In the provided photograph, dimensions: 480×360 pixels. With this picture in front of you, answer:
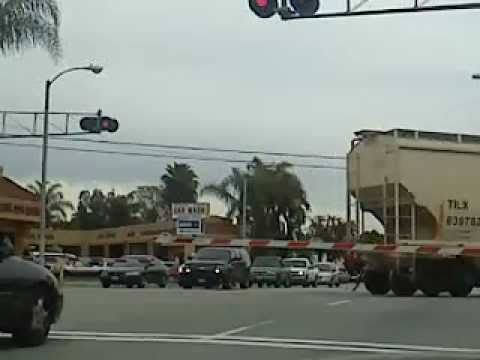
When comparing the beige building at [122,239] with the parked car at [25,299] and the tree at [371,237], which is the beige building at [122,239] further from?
the parked car at [25,299]

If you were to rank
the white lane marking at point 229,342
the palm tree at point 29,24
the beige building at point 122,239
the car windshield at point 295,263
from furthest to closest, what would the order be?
the beige building at point 122,239, the car windshield at point 295,263, the palm tree at point 29,24, the white lane marking at point 229,342

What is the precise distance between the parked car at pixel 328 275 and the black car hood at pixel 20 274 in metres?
41.1

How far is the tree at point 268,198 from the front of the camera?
78.2 m

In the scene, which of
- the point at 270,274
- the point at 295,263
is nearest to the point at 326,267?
the point at 295,263

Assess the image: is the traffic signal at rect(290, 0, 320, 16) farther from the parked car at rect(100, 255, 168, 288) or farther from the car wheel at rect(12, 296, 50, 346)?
the parked car at rect(100, 255, 168, 288)

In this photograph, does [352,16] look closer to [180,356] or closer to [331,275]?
[180,356]

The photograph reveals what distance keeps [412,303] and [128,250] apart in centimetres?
5825

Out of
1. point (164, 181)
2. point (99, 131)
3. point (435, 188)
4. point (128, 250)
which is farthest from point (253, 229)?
point (435, 188)

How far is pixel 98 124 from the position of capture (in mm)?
35281

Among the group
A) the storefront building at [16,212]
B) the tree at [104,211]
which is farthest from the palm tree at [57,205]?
the storefront building at [16,212]

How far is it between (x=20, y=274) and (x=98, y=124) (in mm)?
22412

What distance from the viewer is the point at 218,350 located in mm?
13727

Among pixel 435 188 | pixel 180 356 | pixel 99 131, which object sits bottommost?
pixel 180 356

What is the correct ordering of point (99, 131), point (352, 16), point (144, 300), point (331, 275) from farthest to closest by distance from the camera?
point (331, 275), point (99, 131), point (144, 300), point (352, 16)
